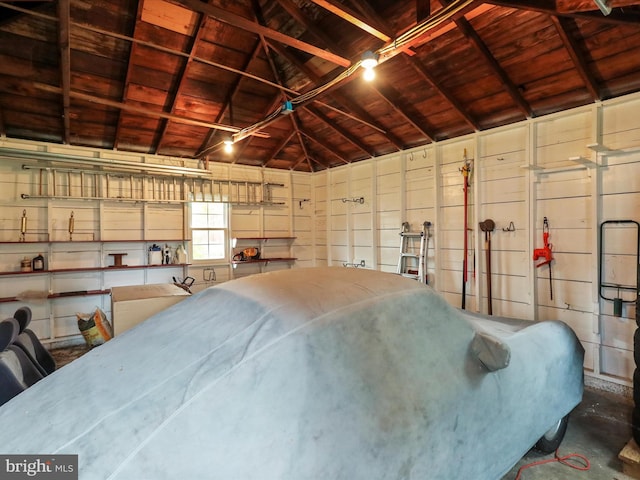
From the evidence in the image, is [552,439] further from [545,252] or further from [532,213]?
[532,213]

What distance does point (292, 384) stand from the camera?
1128mm

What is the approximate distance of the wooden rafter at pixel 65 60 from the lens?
277cm

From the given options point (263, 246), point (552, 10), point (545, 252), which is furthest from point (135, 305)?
point (545, 252)

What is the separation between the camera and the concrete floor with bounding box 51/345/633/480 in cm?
232

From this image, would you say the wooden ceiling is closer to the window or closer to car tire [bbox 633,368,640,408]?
the window

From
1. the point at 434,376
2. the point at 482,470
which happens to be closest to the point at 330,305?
the point at 434,376

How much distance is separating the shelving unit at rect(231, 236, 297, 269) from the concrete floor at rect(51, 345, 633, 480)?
16.9 ft

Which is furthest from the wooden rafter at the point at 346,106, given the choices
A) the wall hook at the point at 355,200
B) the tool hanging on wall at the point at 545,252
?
the tool hanging on wall at the point at 545,252

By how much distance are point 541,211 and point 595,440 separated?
8.23 feet

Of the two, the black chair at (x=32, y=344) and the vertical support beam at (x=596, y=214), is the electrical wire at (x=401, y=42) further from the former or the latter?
the black chair at (x=32, y=344)

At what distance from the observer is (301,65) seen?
14.0ft

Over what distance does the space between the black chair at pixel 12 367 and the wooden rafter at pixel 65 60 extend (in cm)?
253

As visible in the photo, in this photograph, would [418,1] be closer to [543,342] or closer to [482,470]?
[543,342]

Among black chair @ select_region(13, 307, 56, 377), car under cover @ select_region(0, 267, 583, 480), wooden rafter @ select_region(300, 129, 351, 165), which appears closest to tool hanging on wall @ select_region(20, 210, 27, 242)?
black chair @ select_region(13, 307, 56, 377)
